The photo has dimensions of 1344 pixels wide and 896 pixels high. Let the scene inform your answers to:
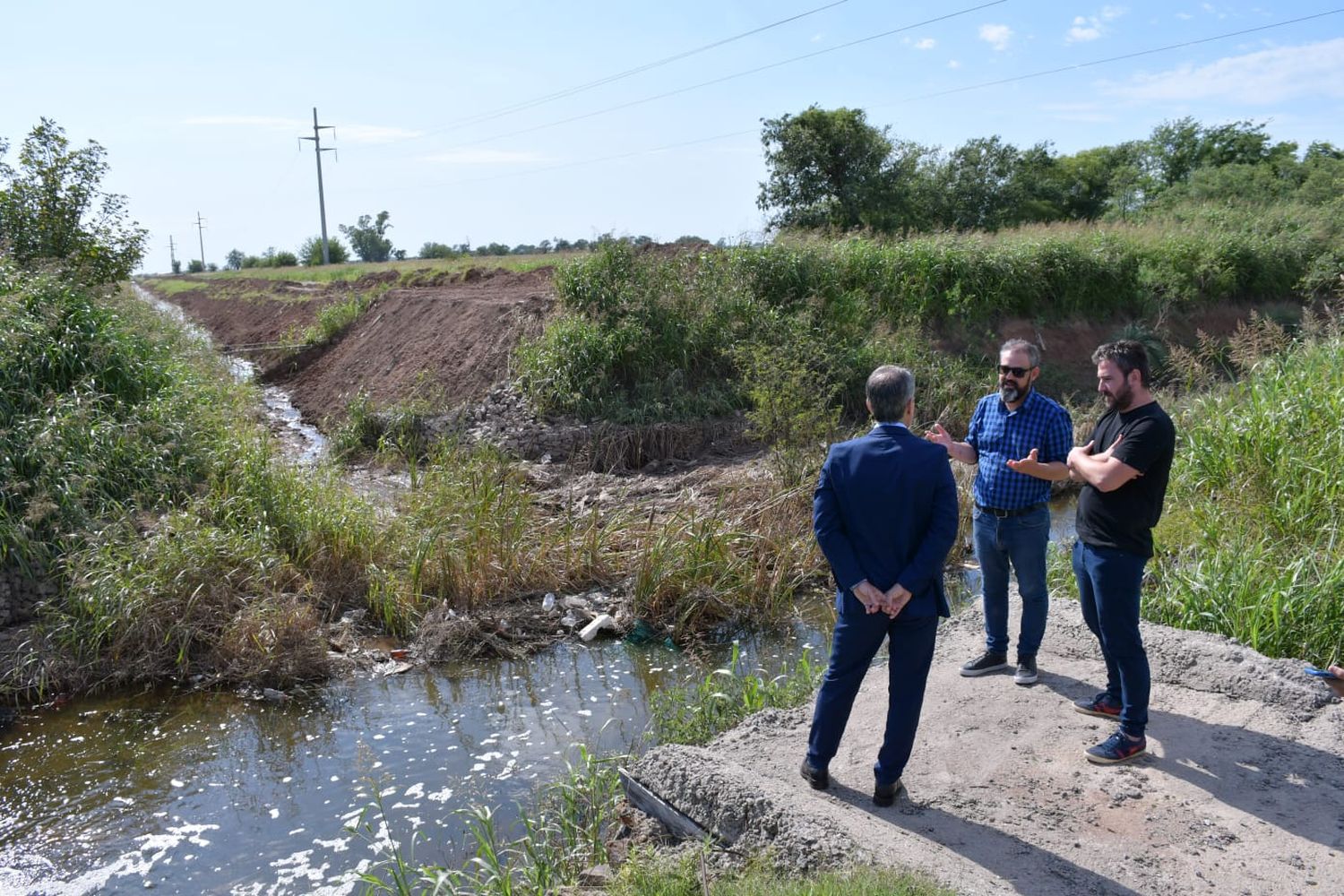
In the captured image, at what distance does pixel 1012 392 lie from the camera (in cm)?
489

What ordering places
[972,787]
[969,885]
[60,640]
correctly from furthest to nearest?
[60,640] → [972,787] → [969,885]

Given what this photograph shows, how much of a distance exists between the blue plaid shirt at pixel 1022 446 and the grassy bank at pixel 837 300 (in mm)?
5848

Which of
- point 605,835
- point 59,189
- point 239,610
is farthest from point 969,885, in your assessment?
point 59,189

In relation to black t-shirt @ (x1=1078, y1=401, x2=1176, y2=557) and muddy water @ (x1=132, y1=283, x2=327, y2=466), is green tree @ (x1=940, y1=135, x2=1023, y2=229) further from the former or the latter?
black t-shirt @ (x1=1078, y1=401, x2=1176, y2=557)

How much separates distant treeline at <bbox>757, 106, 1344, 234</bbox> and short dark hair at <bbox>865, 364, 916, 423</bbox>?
1965 centimetres

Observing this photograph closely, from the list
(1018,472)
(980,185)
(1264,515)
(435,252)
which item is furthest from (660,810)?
(435,252)

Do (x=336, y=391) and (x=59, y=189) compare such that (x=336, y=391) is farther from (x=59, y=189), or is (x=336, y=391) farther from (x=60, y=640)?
(x=60, y=640)

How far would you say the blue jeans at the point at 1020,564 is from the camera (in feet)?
16.2

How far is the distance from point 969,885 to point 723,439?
10945mm

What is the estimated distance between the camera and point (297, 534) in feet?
28.6

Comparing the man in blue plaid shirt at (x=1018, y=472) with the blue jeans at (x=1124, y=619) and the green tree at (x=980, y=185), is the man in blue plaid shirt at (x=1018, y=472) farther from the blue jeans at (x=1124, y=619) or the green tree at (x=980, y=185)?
the green tree at (x=980, y=185)

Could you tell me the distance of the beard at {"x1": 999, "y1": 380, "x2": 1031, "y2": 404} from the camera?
488cm

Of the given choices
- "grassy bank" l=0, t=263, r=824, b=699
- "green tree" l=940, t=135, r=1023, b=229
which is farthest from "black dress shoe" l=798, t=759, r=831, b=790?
"green tree" l=940, t=135, r=1023, b=229

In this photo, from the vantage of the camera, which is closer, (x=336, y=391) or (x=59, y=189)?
(x=59, y=189)
